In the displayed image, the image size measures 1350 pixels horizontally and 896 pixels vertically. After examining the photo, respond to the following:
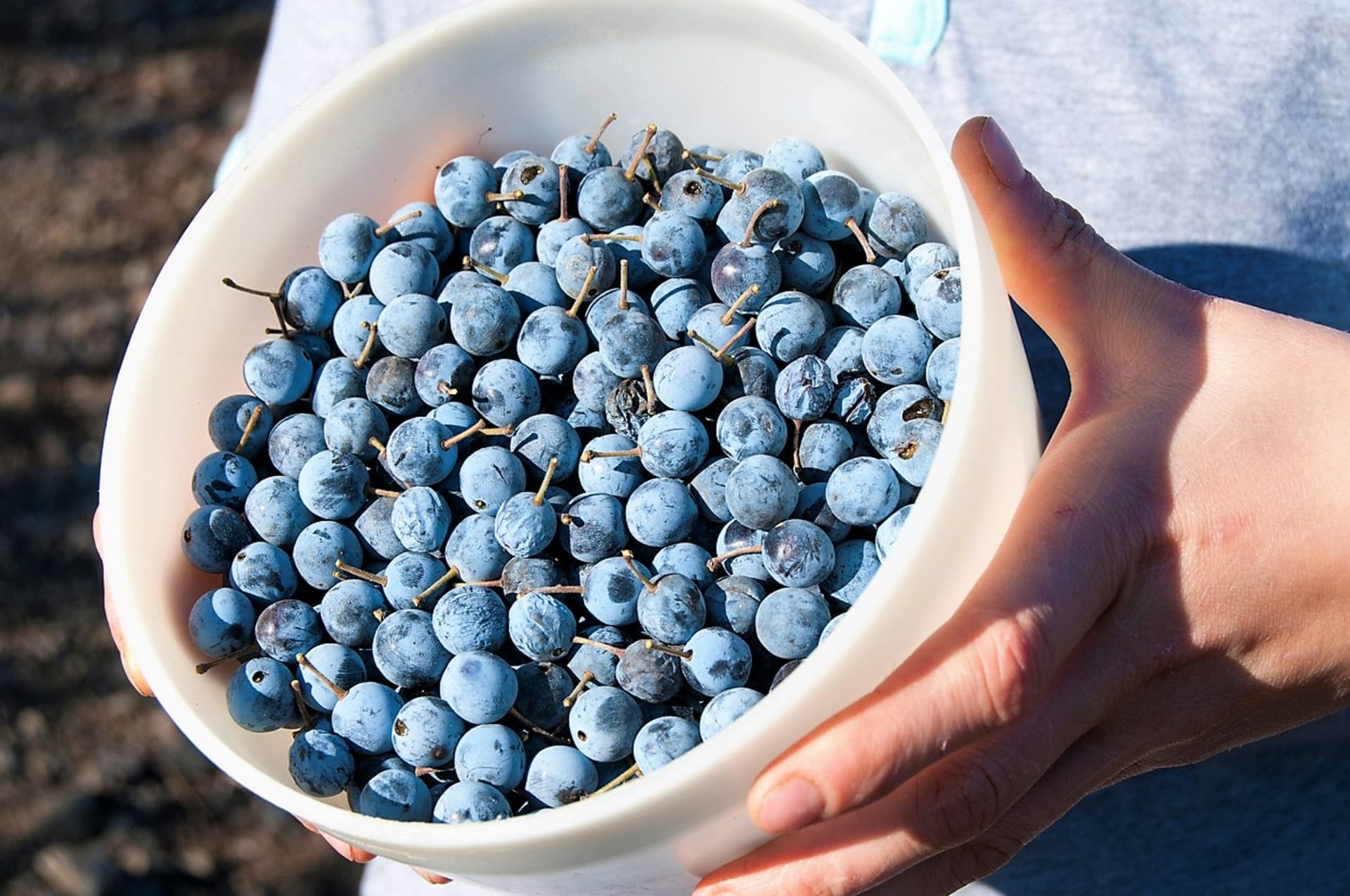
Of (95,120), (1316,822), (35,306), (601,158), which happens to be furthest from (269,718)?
(95,120)

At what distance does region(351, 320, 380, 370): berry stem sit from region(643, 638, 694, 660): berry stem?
0.31 meters

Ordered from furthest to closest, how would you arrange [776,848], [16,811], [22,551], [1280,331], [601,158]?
[22,551]
[16,811]
[601,158]
[1280,331]
[776,848]

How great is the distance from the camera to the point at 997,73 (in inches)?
40.9

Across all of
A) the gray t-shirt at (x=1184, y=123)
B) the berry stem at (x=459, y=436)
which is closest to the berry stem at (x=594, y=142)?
the berry stem at (x=459, y=436)

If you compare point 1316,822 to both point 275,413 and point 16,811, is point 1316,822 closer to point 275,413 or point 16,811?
point 275,413

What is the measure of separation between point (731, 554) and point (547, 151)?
15.8 inches

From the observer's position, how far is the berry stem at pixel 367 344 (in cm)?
84

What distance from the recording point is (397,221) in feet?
2.88

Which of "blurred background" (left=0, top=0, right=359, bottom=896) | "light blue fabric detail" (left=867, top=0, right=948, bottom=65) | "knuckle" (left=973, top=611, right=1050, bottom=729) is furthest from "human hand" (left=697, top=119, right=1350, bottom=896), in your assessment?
"blurred background" (left=0, top=0, right=359, bottom=896)

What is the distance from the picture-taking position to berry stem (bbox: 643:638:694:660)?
2.36 ft

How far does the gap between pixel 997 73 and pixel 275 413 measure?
0.70 meters

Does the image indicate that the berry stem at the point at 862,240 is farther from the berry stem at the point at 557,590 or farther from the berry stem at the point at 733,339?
the berry stem at the point at 557,590

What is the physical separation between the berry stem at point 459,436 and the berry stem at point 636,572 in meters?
0.15

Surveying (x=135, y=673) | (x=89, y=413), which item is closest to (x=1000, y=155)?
(x=135, y=673)
